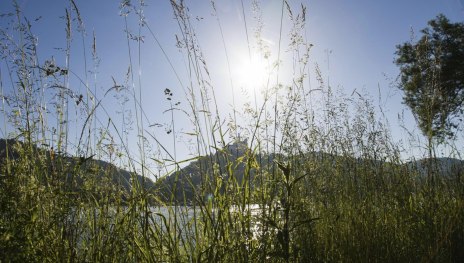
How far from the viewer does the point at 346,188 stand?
3.00m

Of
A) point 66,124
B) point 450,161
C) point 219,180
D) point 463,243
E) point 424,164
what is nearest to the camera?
point 219,180

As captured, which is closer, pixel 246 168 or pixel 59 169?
pixel 246 168

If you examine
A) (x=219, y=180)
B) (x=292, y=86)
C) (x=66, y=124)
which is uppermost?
(x=292, y=86)

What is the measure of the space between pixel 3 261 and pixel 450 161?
4072mm

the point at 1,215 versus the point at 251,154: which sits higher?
the point at 251,154

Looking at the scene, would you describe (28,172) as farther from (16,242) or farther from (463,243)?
(463,243)

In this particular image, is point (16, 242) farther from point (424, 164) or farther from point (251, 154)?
point (424, 164)

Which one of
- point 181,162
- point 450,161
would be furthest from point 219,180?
point 450,161

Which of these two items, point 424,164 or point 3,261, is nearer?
point 3,261

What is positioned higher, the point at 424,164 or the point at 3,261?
the point at 424,164

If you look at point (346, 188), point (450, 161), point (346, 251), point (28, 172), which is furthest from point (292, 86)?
point (450, 161)

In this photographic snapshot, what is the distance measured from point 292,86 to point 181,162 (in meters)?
1.15

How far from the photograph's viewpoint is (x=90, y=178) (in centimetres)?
250

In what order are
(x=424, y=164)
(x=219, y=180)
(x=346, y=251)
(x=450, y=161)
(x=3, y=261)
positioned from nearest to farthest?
(x=3, y=261) < (x=219, y=180) < (x=346, y=251) < (x=424, y=164) < (x=450, y=161)
